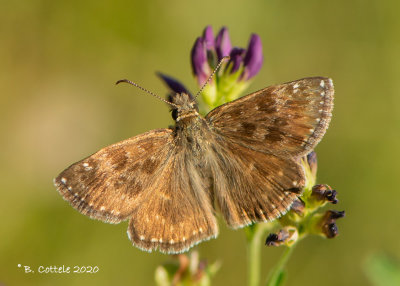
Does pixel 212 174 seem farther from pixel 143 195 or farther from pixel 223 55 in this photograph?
pixel 223 55

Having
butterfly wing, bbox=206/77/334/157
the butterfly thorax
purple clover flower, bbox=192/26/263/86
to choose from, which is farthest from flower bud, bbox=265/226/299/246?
purple clover flower, bbox=192/26/263/86

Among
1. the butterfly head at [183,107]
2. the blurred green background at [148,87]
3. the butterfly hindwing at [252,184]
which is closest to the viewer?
the butterfly hindwing at [252,184]

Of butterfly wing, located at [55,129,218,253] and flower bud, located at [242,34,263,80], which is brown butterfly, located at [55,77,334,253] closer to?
butterfly wing, located at [55,129,218,253]

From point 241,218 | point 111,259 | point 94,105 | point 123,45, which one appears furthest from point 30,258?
point 241,218

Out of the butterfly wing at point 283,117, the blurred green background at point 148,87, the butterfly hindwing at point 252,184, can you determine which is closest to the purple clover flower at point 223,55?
the butterfly wing at point 283,117

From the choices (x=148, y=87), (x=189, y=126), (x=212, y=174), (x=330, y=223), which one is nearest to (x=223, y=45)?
(x=189, y=126)

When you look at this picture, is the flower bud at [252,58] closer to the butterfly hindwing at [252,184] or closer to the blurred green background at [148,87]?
the butterfly hindwing at [252,184]

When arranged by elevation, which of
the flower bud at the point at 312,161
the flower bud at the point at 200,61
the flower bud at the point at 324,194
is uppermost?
the flower bud at the point at 200,61

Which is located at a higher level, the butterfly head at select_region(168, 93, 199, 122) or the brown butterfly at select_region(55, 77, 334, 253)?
the butterfly head at select_region(168, 93, 199, 122)
